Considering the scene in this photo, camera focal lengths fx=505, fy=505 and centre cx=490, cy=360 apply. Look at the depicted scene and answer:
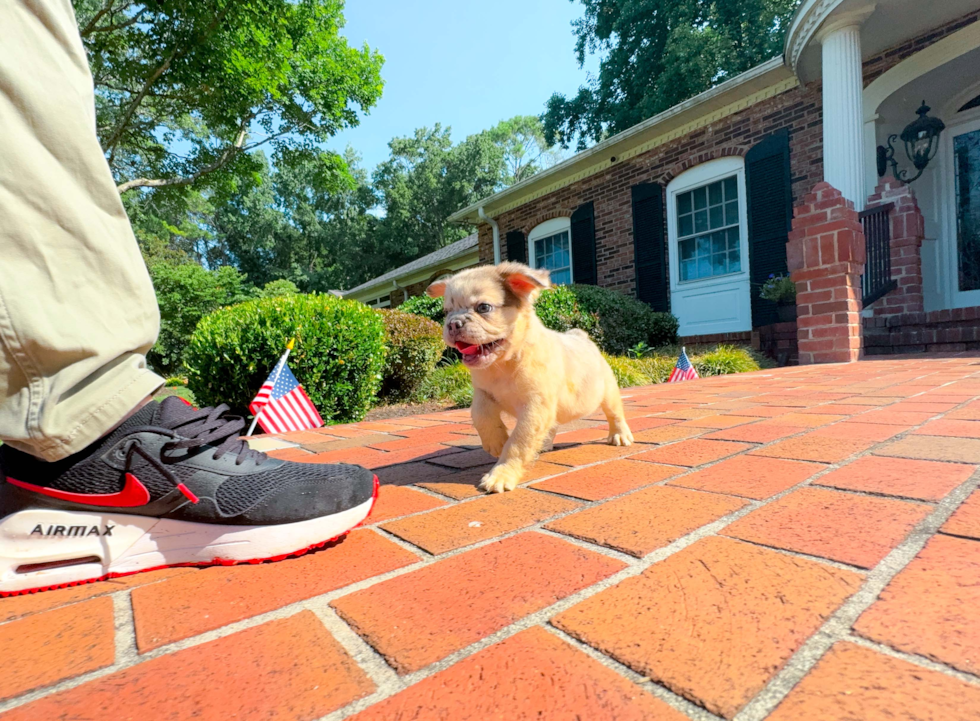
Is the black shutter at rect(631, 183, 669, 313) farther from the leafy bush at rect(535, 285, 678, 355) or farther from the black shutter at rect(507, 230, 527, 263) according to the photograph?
the black shutter at rect(507, 230, 527, 263)

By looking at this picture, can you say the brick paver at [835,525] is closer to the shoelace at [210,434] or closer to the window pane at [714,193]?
the shoelace at [210,434]

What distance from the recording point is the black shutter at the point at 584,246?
1253 cm

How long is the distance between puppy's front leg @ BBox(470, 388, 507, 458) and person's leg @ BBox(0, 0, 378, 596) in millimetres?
886

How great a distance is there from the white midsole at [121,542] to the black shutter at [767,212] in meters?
→ 9.51

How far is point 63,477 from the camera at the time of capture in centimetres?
121

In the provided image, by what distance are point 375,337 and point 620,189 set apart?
28.5 ft

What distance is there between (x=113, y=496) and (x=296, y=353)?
141 inches

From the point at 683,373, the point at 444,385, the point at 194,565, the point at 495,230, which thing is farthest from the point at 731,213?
the point at 194,565

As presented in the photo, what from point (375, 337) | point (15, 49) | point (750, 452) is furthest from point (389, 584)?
point (375, 337)

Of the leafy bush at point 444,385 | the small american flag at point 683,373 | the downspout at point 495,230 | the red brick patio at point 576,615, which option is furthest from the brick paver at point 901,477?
the downspout at point 495,230

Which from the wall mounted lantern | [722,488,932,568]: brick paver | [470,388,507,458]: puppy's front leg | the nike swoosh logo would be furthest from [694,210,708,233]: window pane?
the nike swoosh logo

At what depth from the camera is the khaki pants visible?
3.31ft

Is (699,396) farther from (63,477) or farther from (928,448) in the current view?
(63,477)

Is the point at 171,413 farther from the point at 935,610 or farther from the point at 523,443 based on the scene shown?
the point at 935,610
